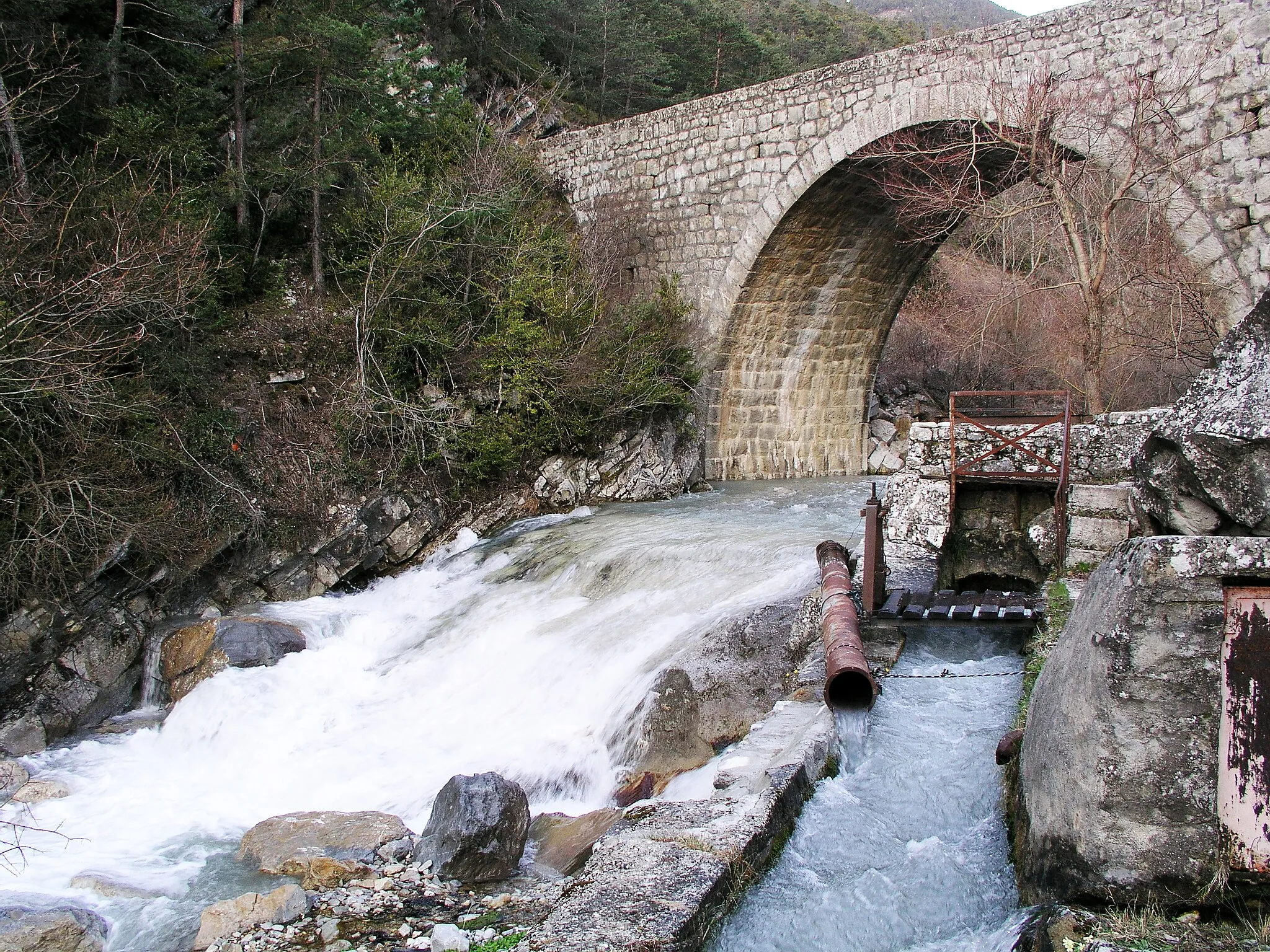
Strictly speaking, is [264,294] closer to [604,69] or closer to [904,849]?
[904,849]

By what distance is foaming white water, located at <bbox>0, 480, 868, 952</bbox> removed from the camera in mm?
5469

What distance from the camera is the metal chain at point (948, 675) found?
501 cm

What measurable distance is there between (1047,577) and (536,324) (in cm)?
701

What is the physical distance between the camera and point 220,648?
25.3ft

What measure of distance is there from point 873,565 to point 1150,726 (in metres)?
3.36

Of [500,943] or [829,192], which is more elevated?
[829,192]

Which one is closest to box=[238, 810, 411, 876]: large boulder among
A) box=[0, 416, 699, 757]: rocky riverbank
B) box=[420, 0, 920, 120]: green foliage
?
box=[0, 416, 699, 757]: rocky riverbank

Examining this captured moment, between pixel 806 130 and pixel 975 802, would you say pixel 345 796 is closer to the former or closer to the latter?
pixel 975 802

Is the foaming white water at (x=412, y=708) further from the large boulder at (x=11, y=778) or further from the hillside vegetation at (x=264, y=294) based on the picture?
the hillside vegetation at (x=264, y=294)

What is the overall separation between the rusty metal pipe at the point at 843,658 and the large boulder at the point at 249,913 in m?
2.63

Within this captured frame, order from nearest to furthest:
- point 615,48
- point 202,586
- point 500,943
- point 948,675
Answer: point 500,943
point 948,675
point 202,586
point 615,48

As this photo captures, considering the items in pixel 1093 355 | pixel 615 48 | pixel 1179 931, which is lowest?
pixel 1179 931

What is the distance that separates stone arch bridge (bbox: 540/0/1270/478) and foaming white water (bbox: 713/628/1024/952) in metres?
6.00

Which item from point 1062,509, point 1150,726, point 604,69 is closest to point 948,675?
point 1062,509
